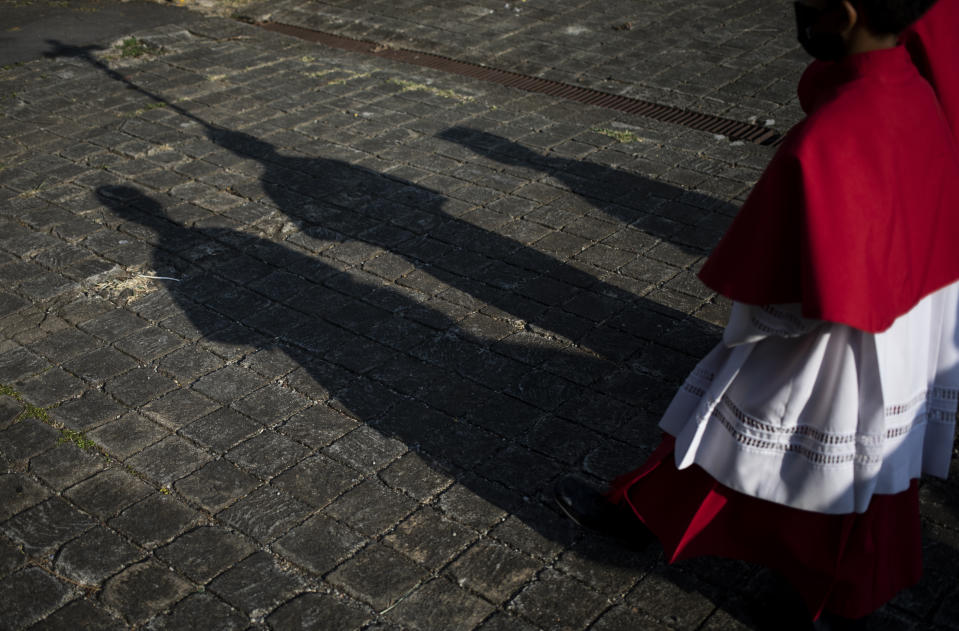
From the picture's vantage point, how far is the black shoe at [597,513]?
10.9 ft

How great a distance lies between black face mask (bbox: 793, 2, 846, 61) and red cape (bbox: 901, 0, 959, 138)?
420 millimetres

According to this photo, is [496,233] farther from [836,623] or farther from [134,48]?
[134,48]

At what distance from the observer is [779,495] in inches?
108

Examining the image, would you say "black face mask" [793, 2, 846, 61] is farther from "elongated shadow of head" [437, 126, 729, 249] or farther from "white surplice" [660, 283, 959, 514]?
"elongated shadow of head" [437, 126, 729, 249]

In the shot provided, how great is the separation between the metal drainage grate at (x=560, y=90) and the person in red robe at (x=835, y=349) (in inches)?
173

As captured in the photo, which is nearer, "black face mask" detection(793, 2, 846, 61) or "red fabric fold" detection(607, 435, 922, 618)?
"black face mask" detection(793, 2, 846, 61)

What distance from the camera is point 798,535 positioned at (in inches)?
110

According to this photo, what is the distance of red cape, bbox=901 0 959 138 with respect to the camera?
278 cm

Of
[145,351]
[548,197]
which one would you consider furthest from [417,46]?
[145,351]

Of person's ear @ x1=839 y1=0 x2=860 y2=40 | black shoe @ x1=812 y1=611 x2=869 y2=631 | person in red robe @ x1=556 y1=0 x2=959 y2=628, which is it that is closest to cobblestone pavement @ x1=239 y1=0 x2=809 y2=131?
person in red robe @ x1=556 y1=0 x2=959 y2=628

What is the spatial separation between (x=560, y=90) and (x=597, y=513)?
5.22 metres

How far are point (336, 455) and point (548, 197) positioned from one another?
2776 mm

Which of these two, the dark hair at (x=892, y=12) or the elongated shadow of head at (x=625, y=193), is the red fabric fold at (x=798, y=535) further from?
the elongated shadow of head at (x=625, y=193)

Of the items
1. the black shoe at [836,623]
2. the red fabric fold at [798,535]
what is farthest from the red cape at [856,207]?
the black shoe at [836,623]
